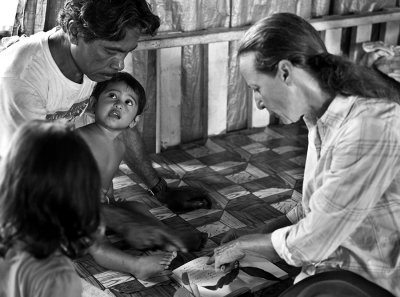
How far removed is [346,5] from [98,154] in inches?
82.4

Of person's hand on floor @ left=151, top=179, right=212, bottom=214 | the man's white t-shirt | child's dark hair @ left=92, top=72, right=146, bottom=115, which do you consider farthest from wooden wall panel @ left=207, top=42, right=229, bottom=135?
the man's white t-shirt

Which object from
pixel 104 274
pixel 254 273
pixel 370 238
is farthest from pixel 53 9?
pixel 370 238

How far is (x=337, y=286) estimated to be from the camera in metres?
2.06

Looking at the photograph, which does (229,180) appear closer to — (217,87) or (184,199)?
(184,199)

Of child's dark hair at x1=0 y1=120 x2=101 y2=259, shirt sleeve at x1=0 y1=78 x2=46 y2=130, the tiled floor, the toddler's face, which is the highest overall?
child's dark hair at x1=0 y1=120 x2=101 y2=259

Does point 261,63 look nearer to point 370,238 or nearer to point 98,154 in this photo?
point 370,238

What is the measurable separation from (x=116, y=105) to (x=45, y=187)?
1.81m

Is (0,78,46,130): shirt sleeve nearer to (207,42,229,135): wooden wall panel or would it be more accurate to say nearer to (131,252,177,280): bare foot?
(131,252,177,280): bare foot

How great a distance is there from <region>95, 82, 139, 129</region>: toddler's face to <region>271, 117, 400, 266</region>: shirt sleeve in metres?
1.36

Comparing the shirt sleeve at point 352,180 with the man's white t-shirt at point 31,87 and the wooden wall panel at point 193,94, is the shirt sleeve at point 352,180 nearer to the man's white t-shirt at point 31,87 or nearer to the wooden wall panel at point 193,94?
→ the man's white t-shirt at point 31,87

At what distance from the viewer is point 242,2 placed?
403 centimetres

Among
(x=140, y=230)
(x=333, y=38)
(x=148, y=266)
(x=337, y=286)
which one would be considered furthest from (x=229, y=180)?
(x=337, y=286)

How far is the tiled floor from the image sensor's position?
3258 millimetres

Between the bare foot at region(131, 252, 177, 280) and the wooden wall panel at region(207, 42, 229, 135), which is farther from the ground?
the wooden wall panel at region(207, 42, 229, 135)
